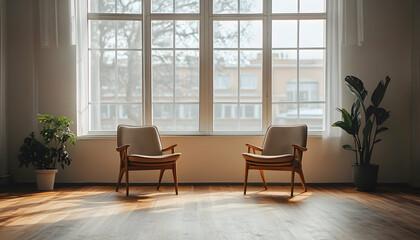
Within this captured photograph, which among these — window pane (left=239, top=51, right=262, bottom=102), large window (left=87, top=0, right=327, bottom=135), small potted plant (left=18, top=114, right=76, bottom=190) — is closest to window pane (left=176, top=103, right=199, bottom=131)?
large window (left=87, top=0, right=327, bottom=135)

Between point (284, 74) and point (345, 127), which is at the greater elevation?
point (284, 74)

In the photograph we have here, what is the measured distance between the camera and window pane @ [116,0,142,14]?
592 centimetres

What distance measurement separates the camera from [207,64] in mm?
5914

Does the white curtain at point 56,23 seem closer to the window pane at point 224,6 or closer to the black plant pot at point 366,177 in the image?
the window pane at point 224,6

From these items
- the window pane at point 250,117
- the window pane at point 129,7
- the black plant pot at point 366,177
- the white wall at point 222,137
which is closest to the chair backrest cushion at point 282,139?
the white wall at point 222,137

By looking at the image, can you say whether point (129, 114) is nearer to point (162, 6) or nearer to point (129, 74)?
point (129, 74)

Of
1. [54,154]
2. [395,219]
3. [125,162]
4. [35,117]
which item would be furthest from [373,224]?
[35,117]

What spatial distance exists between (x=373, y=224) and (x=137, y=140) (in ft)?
10.0

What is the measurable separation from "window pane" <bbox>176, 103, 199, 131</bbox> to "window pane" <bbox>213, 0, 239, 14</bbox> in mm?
1367

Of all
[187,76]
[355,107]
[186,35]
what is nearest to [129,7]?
[186,35]

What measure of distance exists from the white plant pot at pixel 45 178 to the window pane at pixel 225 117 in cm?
222

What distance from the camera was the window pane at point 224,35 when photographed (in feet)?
19.5

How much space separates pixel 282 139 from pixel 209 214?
1910 mm

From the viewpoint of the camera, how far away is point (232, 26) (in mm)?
5977
